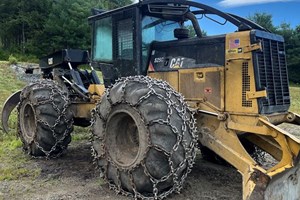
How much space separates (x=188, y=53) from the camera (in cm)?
486

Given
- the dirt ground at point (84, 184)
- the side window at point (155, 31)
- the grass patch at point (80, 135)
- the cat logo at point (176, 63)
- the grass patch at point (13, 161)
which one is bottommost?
the dirt ground at point (84, 184)

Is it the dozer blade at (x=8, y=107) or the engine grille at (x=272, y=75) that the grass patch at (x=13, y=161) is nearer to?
the dozer blade at (x=8, y=107)

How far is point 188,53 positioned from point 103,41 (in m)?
1.72

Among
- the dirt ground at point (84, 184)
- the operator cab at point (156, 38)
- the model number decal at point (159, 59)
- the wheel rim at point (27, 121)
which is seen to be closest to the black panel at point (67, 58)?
the wheel rim at point (27, 121)

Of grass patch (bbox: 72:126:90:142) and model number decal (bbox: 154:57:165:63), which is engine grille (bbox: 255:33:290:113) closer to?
model number decal (bbox: 154:57:165:63)

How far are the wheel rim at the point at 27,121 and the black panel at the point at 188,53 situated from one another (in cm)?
259

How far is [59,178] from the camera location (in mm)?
5043

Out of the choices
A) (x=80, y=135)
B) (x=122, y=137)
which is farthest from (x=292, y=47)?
(x=122, y=137)

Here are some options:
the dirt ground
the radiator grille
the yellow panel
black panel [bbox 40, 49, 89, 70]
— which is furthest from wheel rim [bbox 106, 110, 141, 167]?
black panel [bbox 40, 49, 89, 70]

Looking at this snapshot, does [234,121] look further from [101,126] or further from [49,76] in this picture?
[49,76]

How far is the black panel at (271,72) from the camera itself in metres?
4.21

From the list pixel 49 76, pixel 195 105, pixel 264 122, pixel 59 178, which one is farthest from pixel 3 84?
pixel 264 122

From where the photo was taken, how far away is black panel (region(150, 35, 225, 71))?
4.54 metres

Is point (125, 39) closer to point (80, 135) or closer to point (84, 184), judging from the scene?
point (84, 184)
